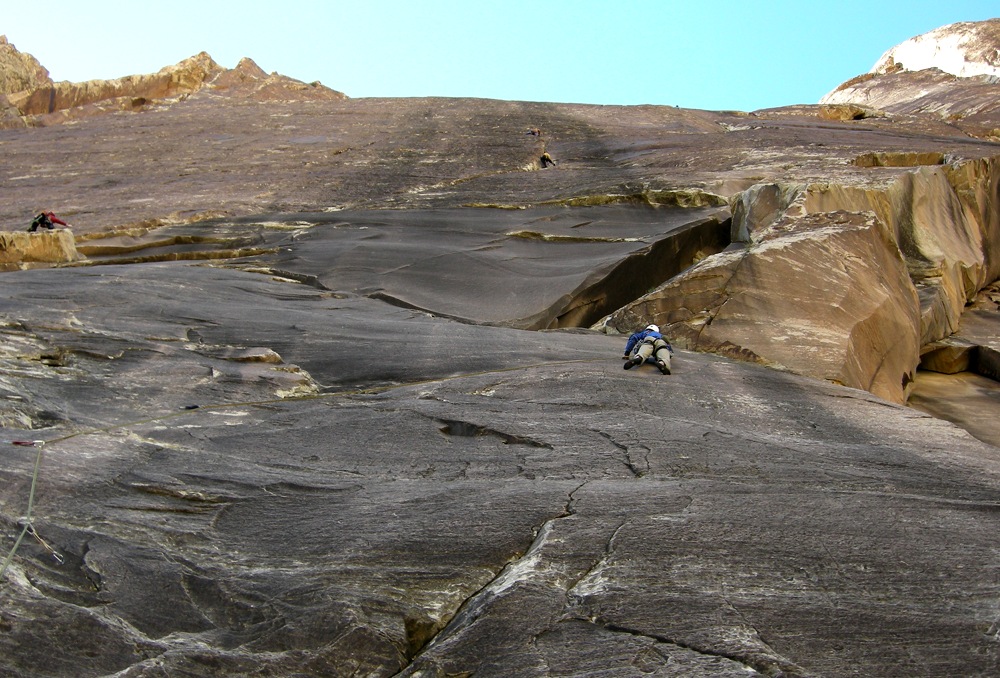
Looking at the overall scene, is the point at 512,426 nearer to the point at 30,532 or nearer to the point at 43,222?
the point at 30,532

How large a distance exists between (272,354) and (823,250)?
7472mm

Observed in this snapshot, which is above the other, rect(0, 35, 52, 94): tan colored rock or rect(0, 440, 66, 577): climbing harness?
rect(0, 35, 52, 94): tan colored rock

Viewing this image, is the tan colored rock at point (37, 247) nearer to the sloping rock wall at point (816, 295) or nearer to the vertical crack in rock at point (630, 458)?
the sloping rock wall at point (816, 295)

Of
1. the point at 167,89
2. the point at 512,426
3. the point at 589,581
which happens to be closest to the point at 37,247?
the point at 512,426

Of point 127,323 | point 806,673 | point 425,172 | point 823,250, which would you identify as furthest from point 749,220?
point 806,673

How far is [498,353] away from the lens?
1036cm

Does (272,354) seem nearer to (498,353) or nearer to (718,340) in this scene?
(498,353)

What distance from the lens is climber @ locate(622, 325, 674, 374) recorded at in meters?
9.80

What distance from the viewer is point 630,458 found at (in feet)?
24.0

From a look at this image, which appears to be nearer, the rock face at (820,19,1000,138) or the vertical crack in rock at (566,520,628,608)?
the vertical crack in rock at (566,520,628,608)

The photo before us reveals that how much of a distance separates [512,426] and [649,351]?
251 cm

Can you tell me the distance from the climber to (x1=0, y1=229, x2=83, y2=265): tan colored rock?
9.66 m

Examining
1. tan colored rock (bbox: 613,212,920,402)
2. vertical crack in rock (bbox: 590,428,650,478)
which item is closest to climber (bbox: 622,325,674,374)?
tan colored rock (bbox: 613,212,920,402)

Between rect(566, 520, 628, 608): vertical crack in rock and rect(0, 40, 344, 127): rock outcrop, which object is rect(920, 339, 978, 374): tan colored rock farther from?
rect(0, 40, 344, 127): rock outcrop
